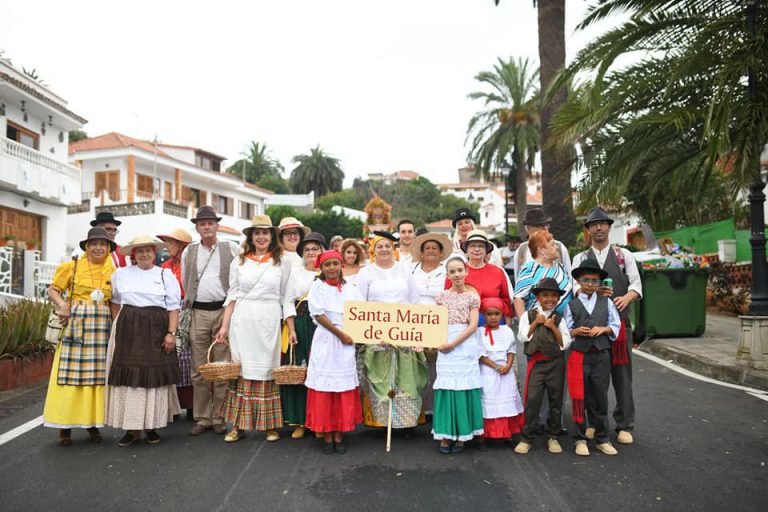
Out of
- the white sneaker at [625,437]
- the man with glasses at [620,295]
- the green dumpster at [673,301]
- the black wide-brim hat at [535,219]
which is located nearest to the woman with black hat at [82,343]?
the black wide-brim hat at [535,219]

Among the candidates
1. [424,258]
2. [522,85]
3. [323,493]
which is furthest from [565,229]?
[522,85]

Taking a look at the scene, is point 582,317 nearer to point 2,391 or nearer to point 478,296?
point 478,296

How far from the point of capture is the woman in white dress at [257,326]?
18.6ft

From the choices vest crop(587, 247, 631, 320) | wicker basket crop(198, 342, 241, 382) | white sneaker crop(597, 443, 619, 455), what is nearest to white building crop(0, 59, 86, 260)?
wicker basket crop(198, 342, 241, 382)

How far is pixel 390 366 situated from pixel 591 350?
5.87 ft

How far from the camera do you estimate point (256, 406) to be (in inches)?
223

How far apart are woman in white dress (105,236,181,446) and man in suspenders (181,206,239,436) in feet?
1.00

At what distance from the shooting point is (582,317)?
206 inches

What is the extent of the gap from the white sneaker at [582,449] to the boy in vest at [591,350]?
41mm

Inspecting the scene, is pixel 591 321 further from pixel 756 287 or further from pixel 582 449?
pixel 756 287

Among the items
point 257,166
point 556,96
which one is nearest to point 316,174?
point 257,166

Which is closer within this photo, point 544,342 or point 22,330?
point 544,342

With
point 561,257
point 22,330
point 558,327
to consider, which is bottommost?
point 22,330

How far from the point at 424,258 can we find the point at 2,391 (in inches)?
233
